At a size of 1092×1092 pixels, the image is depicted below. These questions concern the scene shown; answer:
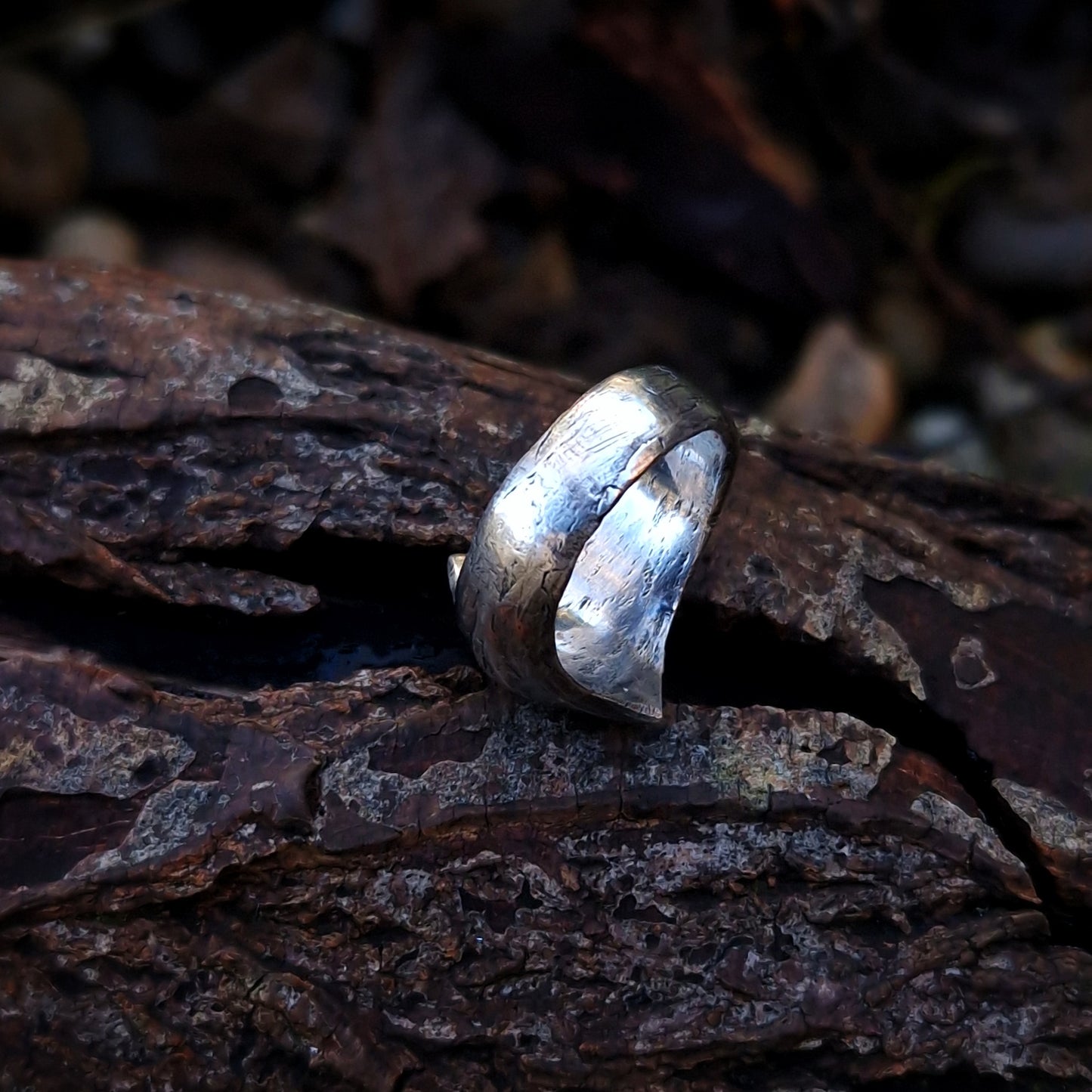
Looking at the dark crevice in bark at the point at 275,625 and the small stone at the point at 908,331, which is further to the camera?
the small stone at the point at 908,331

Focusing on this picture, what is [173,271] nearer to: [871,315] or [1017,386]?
[871,315]

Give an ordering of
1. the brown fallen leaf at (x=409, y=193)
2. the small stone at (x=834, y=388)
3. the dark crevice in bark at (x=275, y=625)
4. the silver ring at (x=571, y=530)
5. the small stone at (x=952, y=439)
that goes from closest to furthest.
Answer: the silver ring at (x=571, y=530), the dark crevice in bark at (x=275, y=625), the brown fallen leaf at (x=409, y=193), the small stone at (x=834, y=388), the small stone at (x=952, y=439)

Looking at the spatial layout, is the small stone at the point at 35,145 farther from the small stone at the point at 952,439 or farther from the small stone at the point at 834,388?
the small stone at the point at 952,439

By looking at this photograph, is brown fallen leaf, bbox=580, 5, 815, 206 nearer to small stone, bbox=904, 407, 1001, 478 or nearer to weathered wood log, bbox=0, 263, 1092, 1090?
small stone, bbox=904, 407, 1001, 478

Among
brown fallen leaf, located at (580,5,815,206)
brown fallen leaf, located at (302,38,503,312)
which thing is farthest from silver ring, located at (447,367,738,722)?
brown fallen leaf, located at (580,5,815,206)

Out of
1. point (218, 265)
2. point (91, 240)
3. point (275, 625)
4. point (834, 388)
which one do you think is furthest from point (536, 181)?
point (275, 625)

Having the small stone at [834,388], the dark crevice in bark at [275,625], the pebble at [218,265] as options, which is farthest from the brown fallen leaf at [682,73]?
the dark crevice in bark at [275,625]

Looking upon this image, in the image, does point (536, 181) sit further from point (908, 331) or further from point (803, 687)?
point (803, 687)
